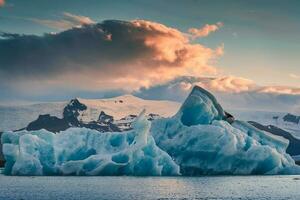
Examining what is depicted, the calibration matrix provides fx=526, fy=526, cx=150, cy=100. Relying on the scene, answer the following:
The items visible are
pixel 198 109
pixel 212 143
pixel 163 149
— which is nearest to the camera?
pixel 212 143

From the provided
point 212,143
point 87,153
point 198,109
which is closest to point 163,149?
point 198,109

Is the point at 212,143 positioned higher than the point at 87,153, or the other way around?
the point at 212,143

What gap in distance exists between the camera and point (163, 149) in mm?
90062

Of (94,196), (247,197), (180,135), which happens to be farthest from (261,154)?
(94,196)

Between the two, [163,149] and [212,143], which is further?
[163,149]

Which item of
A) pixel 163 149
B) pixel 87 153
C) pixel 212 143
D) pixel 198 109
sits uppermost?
pixel 198 109

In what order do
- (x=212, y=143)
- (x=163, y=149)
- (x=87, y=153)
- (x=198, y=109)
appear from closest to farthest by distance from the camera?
(x=212, y=143)
(x=87, y=153)
(x=163, y=149)
(x=198, y=109)

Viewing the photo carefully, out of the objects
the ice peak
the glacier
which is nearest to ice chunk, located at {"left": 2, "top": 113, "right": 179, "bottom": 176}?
the glacier

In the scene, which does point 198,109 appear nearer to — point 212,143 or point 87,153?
point 212,143

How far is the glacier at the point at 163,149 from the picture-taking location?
82812 millimetres

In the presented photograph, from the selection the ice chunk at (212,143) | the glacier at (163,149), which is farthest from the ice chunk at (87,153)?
the ice chunk at (212,143)

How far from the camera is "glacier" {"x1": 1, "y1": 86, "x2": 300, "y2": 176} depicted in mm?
82812

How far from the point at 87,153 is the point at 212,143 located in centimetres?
2153

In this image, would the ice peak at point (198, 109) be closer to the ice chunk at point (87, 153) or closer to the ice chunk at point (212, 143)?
the ice chunk at point (212, 143)
